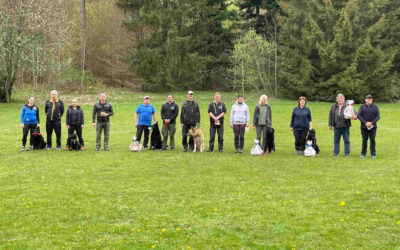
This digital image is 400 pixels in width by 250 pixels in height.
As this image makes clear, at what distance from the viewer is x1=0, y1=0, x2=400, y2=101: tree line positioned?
36.3 meters

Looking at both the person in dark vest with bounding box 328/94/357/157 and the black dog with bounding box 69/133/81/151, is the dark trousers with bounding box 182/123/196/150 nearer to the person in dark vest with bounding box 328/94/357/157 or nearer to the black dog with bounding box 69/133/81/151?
the black dog with bounding box 69/133/81/151

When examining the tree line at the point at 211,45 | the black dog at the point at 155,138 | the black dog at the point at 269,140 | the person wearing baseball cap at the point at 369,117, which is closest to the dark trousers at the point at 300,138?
the black dog at the point at 269,140

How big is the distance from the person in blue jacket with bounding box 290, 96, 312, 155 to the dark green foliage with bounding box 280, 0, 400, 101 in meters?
26.0

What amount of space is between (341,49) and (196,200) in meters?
35.5

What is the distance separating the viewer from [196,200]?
7855 mm

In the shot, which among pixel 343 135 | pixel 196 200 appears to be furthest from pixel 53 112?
pixel 343 135

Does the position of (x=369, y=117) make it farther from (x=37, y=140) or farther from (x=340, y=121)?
(x=37, y=140)

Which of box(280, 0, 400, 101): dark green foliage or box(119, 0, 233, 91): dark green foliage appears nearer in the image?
box(280, 0, 400, 101): dark green foliage

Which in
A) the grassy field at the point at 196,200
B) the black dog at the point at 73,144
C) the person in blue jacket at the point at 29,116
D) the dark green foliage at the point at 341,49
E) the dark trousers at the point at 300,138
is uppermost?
the dark green foliage at the point at 341,49

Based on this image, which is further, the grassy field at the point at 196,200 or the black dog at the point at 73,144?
the black dog at the point at 73,144

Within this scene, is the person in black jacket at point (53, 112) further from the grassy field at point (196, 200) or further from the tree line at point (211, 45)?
the tree line at point (211, 45)

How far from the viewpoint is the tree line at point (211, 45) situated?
3628 cm

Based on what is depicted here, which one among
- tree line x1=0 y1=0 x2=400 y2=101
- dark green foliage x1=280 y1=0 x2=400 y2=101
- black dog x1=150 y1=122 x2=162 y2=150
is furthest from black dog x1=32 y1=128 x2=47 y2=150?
dark green foliage x1=280 y1=0 x2=400 y2=101

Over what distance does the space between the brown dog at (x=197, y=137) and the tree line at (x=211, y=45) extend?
23.1m
